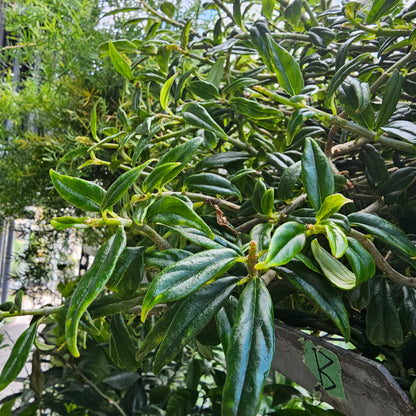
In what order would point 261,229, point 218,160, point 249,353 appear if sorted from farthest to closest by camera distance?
point 218,160, point 261,229, point 249,353

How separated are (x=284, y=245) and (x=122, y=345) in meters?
0.22

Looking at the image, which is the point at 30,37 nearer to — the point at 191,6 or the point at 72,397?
the point at 191,6

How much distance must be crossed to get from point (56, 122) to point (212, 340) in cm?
64

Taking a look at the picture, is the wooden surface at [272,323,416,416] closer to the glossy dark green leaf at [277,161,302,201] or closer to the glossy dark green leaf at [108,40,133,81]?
the glossy dark green leaf at [277,161,302,201]

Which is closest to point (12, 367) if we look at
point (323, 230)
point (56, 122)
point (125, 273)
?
point (125, 273)

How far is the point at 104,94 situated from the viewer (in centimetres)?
83

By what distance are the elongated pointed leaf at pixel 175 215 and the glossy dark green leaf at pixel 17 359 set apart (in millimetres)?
128

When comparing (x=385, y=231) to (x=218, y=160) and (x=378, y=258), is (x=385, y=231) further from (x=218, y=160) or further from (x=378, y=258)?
(x=218, y=160)

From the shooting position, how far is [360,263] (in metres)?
0.26

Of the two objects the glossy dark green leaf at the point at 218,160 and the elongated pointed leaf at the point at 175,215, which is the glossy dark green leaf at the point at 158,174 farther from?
the glossy dark green leaf at the point at 218,160

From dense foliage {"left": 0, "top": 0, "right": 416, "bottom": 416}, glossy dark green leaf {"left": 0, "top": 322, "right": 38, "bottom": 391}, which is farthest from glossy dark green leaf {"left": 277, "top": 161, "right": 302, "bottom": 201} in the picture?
glossy dark green leaf {"left": 0, "top": 322, "right": 38, "bottom": 391}

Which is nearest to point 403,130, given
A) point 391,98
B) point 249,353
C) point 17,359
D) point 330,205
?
point 391,98

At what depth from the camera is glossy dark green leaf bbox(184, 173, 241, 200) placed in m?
0.35

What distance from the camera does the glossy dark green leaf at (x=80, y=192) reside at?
0.26 metres
